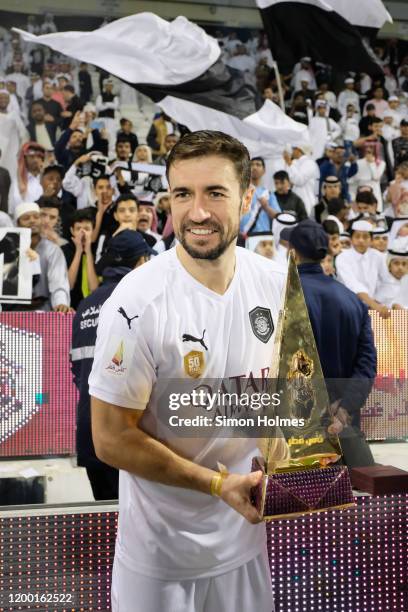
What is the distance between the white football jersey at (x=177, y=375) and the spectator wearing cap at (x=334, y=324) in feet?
5.57

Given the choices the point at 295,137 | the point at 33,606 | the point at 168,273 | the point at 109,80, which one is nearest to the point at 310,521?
the point at 33,606

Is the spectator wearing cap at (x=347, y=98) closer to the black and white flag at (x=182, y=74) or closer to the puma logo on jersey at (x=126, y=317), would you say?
the black and white flag at (x=182, y=74)

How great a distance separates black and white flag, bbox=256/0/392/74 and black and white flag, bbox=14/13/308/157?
707mm

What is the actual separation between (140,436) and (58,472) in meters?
3.64

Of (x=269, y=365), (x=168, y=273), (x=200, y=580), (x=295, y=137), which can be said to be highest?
(x=295, y=137)

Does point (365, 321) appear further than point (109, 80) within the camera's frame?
No

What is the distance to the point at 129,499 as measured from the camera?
6.05ft

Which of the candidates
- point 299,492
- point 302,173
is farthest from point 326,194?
point 299,492

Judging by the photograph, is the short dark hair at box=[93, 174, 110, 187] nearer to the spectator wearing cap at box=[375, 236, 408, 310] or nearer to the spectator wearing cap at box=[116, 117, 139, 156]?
the spectator wearing cap at box=[116, 117, 139, 156]

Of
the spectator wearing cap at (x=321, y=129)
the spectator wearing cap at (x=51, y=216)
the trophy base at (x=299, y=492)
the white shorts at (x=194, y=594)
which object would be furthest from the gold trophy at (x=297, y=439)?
the spectator wearing cap at (x=321, y=129)

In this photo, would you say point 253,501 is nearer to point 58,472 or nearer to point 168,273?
point 168,273

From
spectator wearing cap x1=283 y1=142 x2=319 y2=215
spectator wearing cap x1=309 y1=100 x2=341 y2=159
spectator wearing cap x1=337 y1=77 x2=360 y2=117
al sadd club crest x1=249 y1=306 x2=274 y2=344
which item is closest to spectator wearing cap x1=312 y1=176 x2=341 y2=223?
spectator wearing cap x1=283 y1=142 x2=319 y2=215

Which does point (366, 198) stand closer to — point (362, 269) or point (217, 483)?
point (362, 269)

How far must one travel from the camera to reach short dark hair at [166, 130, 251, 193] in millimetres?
1757
